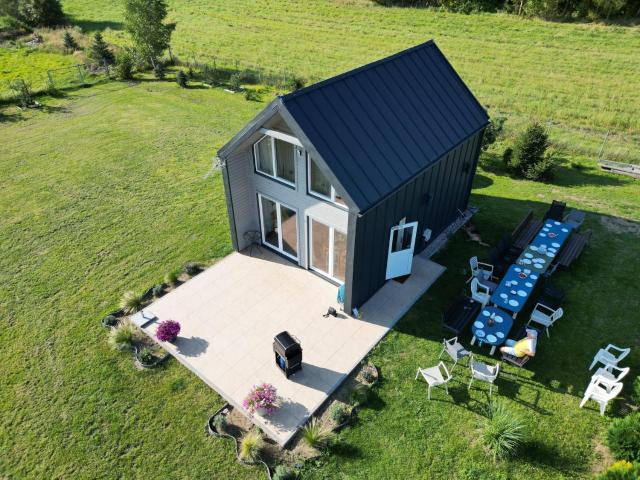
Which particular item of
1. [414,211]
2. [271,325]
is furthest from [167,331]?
[414,211]

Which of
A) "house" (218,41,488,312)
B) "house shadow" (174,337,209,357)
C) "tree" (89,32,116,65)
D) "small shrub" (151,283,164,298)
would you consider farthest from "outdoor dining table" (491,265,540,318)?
"tree" (89,32,116,65)

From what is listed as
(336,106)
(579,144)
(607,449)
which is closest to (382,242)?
(336,106)

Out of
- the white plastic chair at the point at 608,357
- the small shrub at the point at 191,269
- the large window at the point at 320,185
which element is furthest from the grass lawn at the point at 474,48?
the small shrub at the point at 191,269

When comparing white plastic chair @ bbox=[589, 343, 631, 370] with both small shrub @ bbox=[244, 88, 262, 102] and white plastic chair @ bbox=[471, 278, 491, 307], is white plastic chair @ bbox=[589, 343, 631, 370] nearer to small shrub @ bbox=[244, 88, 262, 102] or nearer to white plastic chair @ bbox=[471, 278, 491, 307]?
white plastic chair @ bbox=[471, 278, 491, 307]

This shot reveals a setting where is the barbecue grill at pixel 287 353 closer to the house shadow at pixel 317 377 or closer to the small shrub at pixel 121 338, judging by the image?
the house shadow at pixel 317 377

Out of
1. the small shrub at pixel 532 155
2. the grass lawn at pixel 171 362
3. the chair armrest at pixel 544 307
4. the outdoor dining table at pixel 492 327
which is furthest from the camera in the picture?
the small shrub at pixel 532 155

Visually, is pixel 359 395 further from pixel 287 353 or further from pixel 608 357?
pixel 608 357
